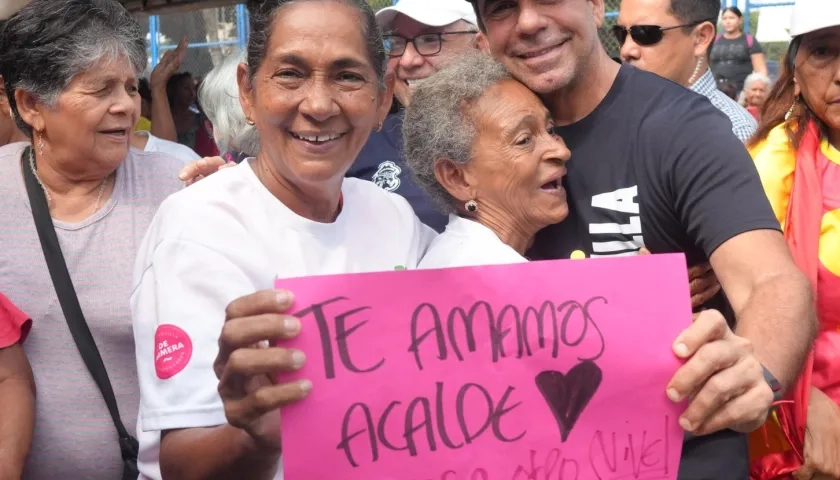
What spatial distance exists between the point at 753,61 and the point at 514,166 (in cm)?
915

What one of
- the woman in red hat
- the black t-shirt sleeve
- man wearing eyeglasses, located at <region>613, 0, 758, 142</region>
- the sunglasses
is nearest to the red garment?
the woman in red hat

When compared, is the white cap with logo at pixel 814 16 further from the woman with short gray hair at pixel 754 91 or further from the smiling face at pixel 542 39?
the woman with short gray hair at pixel 754 91

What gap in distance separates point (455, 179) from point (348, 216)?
343 millimetres

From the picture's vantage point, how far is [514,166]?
237 cm

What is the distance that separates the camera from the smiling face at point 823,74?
278 cm

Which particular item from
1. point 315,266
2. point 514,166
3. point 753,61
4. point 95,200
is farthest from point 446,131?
point 753,61

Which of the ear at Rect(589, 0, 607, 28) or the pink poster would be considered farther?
the ear at Rect(589, 0, 607, 28)

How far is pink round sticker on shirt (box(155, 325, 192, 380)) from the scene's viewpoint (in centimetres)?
183

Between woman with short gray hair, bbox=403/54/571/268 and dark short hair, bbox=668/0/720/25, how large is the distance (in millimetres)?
2390

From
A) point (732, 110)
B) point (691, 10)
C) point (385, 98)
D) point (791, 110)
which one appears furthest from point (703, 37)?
point (385, 98)

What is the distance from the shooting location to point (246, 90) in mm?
2223

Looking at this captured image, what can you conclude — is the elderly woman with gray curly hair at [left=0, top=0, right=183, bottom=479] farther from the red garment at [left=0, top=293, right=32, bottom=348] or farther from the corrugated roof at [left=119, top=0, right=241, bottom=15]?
the corrugated roof at [left=119, top=0, right=241, bottom=15]

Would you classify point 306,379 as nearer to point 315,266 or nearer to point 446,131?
point 315,266

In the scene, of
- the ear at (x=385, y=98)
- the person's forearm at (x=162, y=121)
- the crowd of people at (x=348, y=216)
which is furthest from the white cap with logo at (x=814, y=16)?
the person's forearm at (x=162, y=121)
